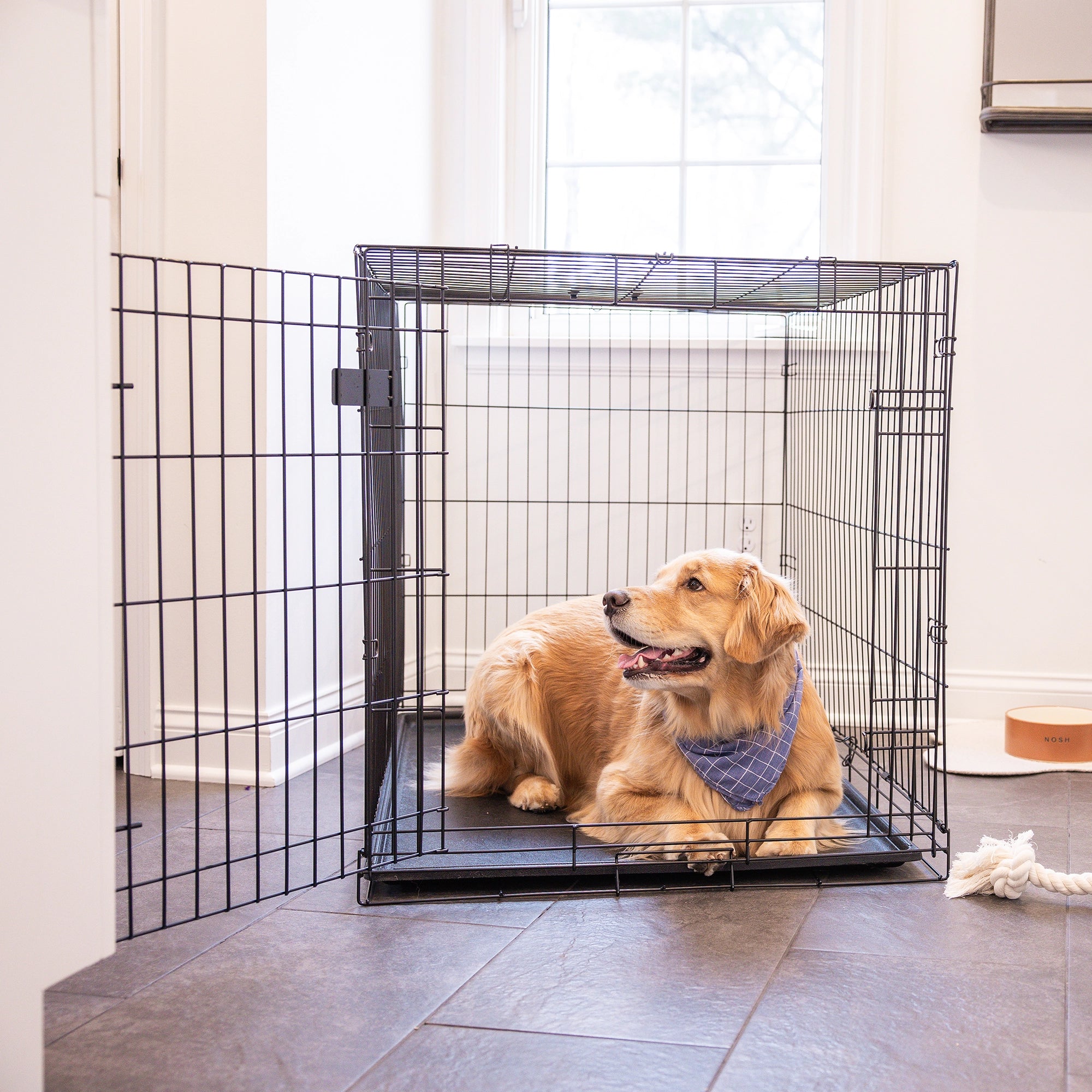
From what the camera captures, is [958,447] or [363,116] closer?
[363,116]

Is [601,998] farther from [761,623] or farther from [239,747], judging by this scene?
[239,747]

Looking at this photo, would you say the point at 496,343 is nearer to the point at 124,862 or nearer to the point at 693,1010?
the point at 124,862

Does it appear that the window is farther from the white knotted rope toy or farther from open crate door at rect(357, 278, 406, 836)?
the white knotted rope toy

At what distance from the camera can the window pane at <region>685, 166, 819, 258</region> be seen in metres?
3.88

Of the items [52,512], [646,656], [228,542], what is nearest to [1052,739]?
[646,656]

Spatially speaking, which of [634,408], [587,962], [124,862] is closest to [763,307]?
[634,408]

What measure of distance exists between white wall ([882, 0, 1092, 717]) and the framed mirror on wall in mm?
66

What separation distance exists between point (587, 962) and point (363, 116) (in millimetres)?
2554

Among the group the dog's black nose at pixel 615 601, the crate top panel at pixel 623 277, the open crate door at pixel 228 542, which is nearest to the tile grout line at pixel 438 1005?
the dog's black nose at pixel 615 601

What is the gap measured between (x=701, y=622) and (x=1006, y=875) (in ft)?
2.42

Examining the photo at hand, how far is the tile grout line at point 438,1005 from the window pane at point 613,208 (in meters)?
2.61

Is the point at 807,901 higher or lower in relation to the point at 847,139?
lower

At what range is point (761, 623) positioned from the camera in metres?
2.19

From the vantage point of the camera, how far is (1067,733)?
309cm
